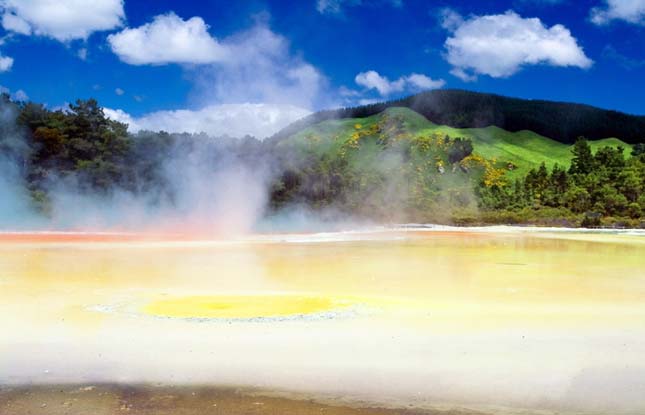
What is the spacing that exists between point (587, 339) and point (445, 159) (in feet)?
271

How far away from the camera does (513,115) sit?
123125 mm

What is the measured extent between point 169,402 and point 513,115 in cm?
12569

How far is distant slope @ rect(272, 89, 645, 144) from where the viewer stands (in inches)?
4562

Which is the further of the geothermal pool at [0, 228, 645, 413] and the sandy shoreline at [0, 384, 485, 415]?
the geothermal pool at [0, 228, 645, 413]

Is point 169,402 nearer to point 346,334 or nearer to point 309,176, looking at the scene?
point 346,334

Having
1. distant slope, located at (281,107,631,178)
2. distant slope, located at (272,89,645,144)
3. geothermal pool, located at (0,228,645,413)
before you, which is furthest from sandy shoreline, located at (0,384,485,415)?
distant slope, located at (272,89,645,144)

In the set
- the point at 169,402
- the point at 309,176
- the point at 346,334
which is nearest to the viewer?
the point at 169,402

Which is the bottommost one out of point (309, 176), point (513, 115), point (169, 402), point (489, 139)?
point (169, 402)

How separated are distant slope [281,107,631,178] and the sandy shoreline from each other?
89800mm

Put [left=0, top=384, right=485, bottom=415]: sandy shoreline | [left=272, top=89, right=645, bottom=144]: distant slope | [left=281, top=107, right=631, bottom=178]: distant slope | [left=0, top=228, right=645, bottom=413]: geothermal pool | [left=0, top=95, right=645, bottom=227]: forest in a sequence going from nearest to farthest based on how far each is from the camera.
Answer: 1. [left=0, top=384, right=485, bottom=415]: sandy shoreline
2. [left=0, top=228, right=645, bottom=413]: geothermal pool
3. [left=0, top=95, right=645, bottom=227]: forest
4. [left=281, top=107, right=631, bottom=178]: distant slope
5. [left=272, top=89, right=645, bottom=144]: distant slope

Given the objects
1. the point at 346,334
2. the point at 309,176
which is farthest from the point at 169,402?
the point at 309,176

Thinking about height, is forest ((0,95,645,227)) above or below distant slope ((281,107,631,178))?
below

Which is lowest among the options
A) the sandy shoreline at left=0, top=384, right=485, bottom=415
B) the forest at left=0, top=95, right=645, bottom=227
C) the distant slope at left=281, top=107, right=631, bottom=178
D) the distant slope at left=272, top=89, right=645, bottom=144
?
the sandy shoreline at left=0, top=384, right=485, bottom=415

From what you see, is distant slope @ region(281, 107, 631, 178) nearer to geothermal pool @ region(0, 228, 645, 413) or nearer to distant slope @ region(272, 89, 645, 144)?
distant slope @ region(272, 89, 645, 144)
